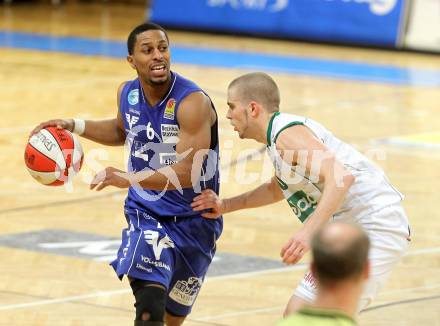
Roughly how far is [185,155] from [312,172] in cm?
86

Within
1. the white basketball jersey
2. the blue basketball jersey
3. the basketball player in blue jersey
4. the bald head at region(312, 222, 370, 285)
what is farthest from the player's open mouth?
the bald head at region(312, 222, 370, 285)

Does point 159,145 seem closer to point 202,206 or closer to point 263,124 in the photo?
point 202,206

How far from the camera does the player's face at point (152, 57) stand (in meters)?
5.90

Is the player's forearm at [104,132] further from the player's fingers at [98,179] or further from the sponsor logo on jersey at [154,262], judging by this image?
the sponsor logo on jersey at [154,262]

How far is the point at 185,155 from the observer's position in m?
5.74

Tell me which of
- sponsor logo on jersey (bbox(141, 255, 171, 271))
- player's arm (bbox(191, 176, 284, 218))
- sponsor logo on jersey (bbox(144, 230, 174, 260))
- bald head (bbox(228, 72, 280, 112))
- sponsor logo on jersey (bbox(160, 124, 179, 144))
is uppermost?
bald head (bbox(228, 72, 280, 112))

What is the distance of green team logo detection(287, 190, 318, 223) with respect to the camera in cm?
Answer: 539

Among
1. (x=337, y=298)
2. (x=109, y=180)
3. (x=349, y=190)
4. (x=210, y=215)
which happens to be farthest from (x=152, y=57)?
(x=337, y=298)

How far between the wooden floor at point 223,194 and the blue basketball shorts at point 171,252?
80 cm

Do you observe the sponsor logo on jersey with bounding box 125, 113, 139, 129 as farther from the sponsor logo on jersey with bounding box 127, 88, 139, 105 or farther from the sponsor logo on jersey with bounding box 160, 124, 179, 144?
the sponsor logo on jersey with bounding box 160, 124, 179, 144

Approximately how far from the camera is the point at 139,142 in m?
5.93

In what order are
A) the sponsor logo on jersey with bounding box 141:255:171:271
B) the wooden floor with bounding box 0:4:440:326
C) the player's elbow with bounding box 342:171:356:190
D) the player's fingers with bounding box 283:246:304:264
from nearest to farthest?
1. the player's fingers with bounding box 283:246:304:264
2. the player's elbow with bounding box 342:171:356:190
3. the sponsor logo on jersey with bounding box 141:255:171:271
4. the wooden floor with bounding box 0:4:440:326

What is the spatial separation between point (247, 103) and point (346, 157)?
55 cm

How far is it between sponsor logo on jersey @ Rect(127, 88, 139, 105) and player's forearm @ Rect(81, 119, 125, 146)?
31 cm
